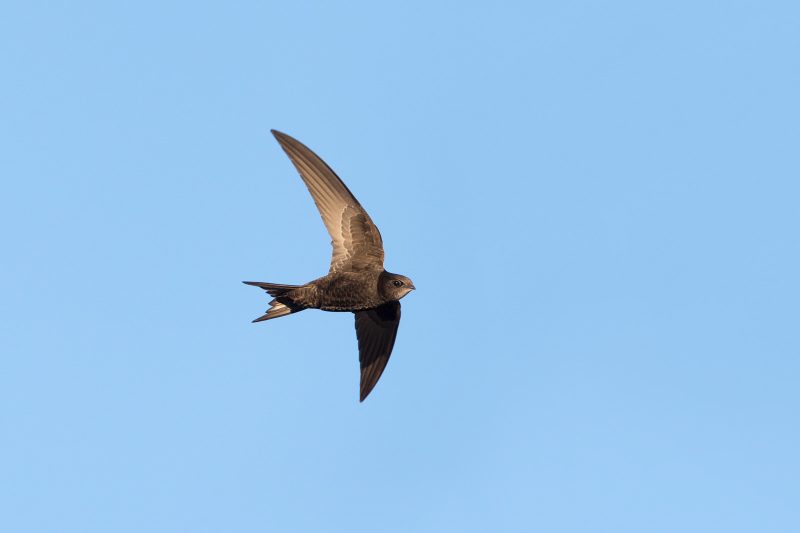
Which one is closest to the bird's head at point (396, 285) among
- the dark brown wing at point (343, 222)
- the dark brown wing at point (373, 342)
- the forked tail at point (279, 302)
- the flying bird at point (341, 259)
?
the flying bird at point (341, 259)

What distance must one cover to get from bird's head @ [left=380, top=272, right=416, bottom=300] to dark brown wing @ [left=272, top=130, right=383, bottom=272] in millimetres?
304

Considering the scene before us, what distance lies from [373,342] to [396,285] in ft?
7.13

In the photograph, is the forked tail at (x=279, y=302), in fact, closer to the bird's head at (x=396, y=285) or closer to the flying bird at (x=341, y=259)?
the flying bird at (x=341, y=259)

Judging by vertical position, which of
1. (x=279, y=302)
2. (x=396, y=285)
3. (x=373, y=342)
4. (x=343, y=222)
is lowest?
(x=279, y=302)

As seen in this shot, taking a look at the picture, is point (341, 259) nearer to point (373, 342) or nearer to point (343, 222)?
point (343, 222)

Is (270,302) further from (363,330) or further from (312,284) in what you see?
(363,330)

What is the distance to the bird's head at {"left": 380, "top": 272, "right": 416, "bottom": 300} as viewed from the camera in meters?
20.0

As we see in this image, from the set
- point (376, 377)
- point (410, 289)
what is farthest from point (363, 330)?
point (410, 289)

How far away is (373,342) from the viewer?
2194cm

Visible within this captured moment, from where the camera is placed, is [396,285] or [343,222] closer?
[396,285]

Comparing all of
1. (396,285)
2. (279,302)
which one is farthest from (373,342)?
(279,302)

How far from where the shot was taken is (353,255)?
66.3 ft

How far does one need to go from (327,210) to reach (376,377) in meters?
3.28

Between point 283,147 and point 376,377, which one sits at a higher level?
point 283,147
